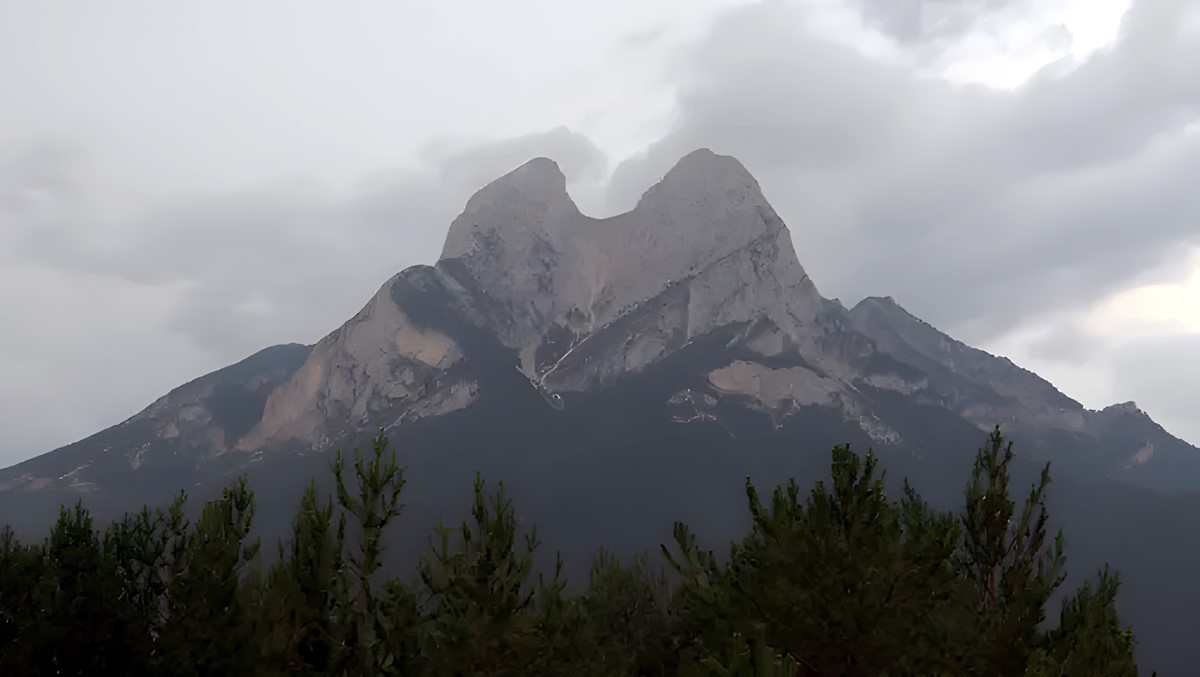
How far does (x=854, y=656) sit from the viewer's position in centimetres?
1866

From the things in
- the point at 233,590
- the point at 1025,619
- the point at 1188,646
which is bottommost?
the point at 1188,646

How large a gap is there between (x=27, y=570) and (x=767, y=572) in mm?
29449

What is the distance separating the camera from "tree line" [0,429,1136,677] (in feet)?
61.6

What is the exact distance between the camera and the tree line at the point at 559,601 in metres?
18.8

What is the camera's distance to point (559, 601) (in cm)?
2827

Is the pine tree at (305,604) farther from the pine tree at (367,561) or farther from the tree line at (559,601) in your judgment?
the pine tree at (367,561)

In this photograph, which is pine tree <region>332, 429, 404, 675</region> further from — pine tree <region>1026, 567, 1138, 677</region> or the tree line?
pine tree <region>1026, 567, 1138, 677</region>

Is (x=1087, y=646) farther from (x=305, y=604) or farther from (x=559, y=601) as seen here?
(x=305, y=604)

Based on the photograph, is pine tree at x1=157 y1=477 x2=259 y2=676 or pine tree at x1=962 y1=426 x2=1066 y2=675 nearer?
pine tree at x1=962 y1=426 x2=1066 y2=675

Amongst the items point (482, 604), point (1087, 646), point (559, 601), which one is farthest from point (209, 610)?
point (1087, 646)

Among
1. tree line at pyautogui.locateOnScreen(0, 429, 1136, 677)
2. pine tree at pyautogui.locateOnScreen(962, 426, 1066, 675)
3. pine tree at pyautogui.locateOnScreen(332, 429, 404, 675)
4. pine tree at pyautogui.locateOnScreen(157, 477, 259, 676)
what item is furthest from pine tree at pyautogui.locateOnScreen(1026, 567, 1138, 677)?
pine tree at pyautogui.locateOnScreen(157, 477, 259, 676)

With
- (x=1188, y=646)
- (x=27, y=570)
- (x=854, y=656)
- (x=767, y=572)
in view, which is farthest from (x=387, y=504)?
(x=1188, y=646)

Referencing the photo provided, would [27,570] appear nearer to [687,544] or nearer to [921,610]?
[687,544]

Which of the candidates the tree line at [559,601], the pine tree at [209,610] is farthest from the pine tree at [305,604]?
the pine tree at [209,610]
